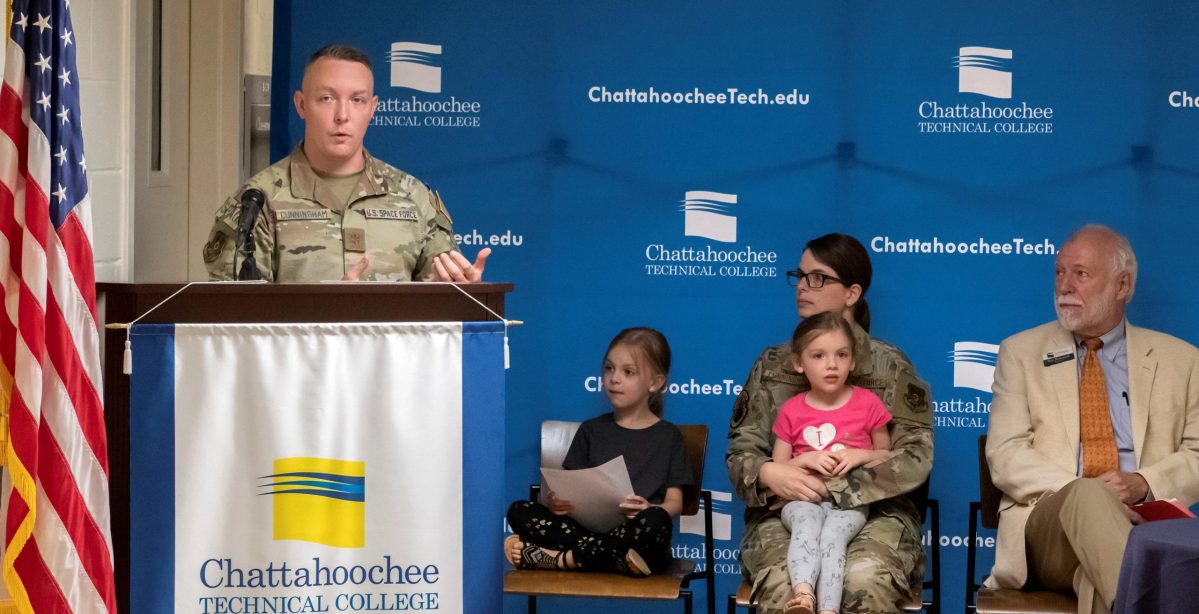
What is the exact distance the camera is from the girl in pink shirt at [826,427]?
457cm

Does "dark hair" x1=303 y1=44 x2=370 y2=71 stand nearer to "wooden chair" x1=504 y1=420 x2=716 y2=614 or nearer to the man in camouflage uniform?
the man in camouflage uniform

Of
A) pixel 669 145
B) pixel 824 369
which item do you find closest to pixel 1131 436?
pixel 824 369

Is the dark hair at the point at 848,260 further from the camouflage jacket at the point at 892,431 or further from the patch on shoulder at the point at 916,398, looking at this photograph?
the patch on shoulder at the point at 916,398

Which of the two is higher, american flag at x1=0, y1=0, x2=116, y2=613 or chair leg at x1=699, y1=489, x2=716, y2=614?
american flag at x1=0, y1=0, x2=116, y2=613

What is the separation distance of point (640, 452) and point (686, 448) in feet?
0.54

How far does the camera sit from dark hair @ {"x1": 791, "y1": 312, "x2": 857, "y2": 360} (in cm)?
478

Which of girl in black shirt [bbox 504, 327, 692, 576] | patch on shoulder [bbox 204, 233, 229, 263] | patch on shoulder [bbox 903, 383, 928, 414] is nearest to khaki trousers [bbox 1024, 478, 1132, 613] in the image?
patch on shoulder [bbox 903, 383, 928, 414]

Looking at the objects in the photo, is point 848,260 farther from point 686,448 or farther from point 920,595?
point 920,595

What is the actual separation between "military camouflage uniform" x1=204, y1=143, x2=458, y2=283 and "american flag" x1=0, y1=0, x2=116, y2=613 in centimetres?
61

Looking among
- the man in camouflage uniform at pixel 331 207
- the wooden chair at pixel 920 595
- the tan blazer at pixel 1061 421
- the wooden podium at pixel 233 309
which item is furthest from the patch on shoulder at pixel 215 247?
the tan blazer at pixel 1061 421

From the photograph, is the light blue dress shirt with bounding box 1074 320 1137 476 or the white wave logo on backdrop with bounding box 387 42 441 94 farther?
the white wave logo on backdrop with bounding box 387 42 441 94

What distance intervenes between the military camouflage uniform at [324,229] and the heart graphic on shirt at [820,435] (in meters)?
1.37

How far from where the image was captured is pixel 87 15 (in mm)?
4414

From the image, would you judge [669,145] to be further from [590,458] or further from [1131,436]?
[1131,436]
